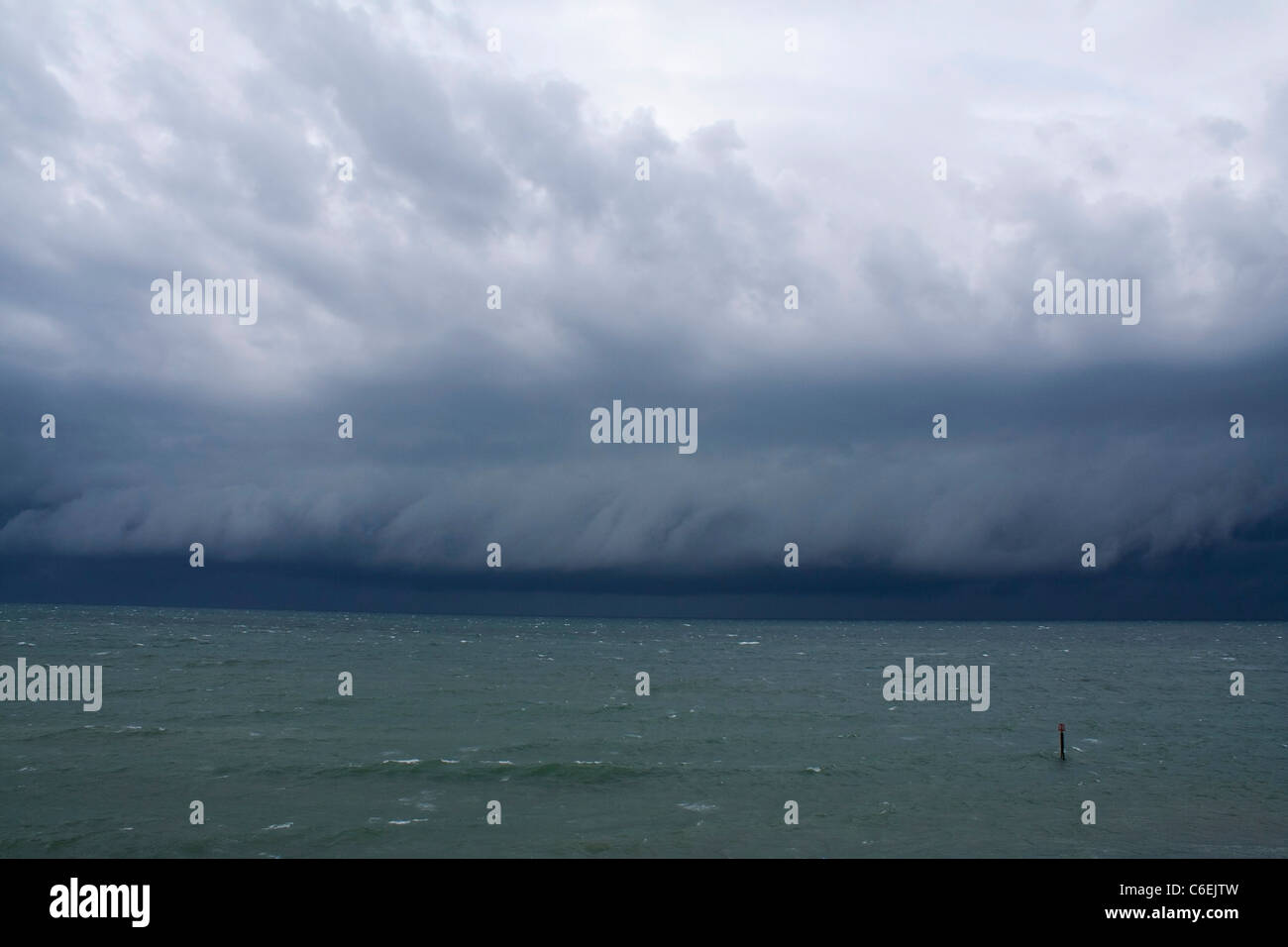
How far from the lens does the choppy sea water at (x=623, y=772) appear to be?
2950 cm

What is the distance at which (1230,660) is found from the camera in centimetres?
14500

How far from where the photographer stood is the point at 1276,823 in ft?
107

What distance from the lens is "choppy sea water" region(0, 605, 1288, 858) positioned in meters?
29.5

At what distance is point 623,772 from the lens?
40.5m
